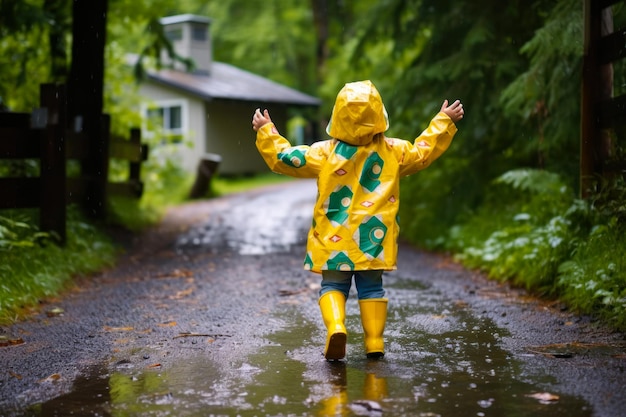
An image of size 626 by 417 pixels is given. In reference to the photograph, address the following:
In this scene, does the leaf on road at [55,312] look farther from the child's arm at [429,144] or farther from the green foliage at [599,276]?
the green foliage at [599,276]

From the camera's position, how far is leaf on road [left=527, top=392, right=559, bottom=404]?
12.2ft

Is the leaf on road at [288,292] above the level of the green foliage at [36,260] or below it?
below

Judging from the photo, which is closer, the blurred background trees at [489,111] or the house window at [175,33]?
the blurred background trees at [489,111]

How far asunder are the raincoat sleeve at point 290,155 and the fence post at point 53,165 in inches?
169

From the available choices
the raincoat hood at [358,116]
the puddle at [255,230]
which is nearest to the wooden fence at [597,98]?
the raincoat hood at [358,116]

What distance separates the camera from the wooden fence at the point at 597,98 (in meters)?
7.17

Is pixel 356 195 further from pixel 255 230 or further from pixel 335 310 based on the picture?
pixel 255 230

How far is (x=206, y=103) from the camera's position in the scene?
31344 mm

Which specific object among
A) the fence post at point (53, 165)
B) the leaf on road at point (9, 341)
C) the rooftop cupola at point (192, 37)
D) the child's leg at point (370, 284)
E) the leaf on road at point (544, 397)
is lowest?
the leaf on road at point (9, 341)

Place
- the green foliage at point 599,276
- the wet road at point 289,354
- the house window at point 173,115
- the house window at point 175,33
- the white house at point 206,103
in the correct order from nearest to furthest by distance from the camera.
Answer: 1. the wet road at point 289,354
2. the green foliage at point 599,276
3. the white house at point 206,103
4. the house window at point 173,115
5. the house window at point 175,33

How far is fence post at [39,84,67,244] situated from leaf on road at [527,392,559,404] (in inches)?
247

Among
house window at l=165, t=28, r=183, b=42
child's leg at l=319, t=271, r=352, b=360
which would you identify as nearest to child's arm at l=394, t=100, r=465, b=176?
child's leg at l=319, t=271, r=352, b=360

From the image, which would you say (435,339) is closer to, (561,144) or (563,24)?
(563,24)

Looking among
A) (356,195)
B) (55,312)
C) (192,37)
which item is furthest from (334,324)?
(192,37)
